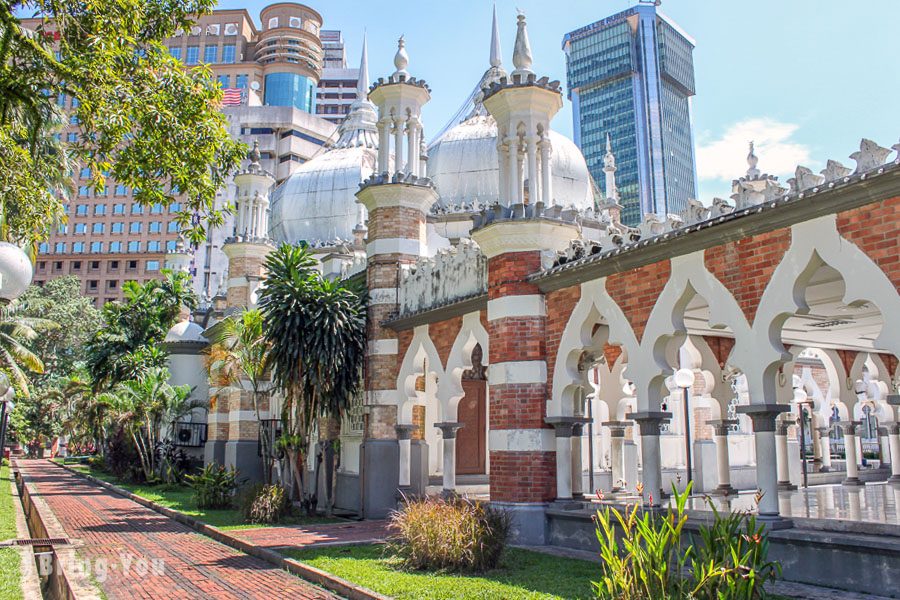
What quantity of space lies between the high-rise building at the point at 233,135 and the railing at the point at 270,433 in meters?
50.9

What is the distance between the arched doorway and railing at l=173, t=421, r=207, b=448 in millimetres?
13129

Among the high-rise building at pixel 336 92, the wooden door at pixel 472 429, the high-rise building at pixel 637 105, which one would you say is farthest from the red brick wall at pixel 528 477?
the high-rise building at pixel 637 105

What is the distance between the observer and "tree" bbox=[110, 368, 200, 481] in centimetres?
2836

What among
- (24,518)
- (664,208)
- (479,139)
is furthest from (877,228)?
(664,208)

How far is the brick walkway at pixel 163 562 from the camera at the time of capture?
396 inches

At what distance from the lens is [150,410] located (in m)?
28.3

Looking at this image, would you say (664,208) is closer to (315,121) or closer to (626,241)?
(315,121)

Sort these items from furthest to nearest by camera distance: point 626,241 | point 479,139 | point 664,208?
1. point 664,208
2. point 479,139
3. point 626,241

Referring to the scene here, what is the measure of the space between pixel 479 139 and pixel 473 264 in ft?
42.0

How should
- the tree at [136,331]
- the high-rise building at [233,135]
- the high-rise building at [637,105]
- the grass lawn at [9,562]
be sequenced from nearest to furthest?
the grass lawn at [9,562]
the tree at [136,331]
the high-rise building at [233,135]
the high-rise building at [637,105]

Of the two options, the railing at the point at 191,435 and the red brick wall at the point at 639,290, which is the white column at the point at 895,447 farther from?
the railing at the point at 191,435

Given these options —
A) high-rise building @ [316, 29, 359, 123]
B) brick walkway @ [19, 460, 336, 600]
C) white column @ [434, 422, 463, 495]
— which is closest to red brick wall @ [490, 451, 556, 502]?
white column @ [434, 422, 463, 495]

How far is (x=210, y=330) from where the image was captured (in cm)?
2900

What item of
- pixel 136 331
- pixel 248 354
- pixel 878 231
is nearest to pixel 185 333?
pixel 136 331
